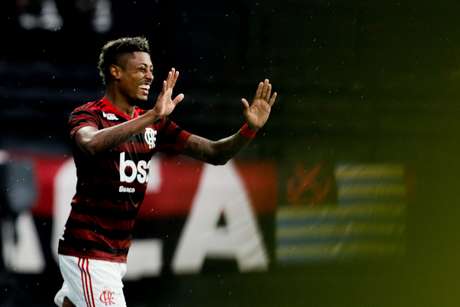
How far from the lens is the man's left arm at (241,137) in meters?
4.75

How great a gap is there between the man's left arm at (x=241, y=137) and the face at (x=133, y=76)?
42 cm

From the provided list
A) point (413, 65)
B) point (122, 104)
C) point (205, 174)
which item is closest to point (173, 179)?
point (205, 174)

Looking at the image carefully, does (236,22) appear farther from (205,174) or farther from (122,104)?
(122,104)

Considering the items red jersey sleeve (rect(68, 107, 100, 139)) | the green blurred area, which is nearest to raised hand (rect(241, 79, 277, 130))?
→ red jersey sleeve (rect(68, 107, 100, 139))

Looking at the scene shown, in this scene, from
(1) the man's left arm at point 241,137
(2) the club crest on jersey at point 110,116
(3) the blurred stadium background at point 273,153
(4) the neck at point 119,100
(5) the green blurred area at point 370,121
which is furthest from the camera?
(5) the green blurred area at point 370,121

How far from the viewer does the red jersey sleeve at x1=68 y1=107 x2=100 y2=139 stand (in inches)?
172

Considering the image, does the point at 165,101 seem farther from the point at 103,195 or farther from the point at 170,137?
the point at 170,137

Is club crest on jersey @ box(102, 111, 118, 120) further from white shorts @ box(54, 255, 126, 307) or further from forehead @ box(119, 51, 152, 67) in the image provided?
white shorts @ box(54, 255, 126, 307)

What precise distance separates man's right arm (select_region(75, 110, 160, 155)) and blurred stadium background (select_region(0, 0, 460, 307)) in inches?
52.1

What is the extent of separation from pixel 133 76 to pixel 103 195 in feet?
1.84

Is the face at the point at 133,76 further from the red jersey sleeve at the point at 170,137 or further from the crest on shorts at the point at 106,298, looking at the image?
the crest on shorts at the point at 106,298

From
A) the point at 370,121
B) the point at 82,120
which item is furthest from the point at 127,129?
Result: the point at 370,121

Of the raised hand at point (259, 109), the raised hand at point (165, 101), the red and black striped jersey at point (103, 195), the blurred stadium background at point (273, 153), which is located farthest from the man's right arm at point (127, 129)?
the blurred stadium background at point (273, 153)

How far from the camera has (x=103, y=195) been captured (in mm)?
4488
